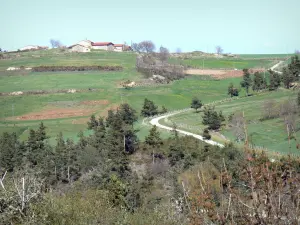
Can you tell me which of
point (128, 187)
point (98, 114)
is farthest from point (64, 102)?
point (128, 187)

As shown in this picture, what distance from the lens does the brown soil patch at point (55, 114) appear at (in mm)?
74125

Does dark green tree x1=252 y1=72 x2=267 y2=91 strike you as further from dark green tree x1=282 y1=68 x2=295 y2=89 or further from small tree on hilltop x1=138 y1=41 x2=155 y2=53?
small tree on hilltop x1=138 y1=41 x2=155 y2=53

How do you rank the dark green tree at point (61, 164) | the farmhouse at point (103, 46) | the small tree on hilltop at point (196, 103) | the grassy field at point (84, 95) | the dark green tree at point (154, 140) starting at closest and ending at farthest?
the dark green tree at point (61, 164)
the dark green tree at point (154, 140)
the grassy field at point (84, 95)
the small tree on hilltop at point (196, 103)
the farmhouse at point (103, 46)

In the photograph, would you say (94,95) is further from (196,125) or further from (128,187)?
(128,187)

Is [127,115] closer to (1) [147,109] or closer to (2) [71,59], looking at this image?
(1) [147,109]

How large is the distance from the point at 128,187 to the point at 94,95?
173 feet

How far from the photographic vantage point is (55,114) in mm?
75625

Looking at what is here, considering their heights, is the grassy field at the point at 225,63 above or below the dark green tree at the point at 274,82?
above

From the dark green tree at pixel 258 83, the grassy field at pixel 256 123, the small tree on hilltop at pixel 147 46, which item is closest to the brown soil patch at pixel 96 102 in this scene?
the grassy field at pixel 256 123

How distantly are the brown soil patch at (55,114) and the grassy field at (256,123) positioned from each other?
18.5 metres

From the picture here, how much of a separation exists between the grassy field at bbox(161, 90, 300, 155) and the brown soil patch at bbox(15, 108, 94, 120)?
60.6ft

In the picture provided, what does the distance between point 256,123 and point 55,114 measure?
3906cm

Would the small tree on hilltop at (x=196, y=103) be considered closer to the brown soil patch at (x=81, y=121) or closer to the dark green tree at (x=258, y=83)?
the dark green tree at (x=258, y=83)

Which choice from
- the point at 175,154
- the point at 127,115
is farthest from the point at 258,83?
the point at 175,154
